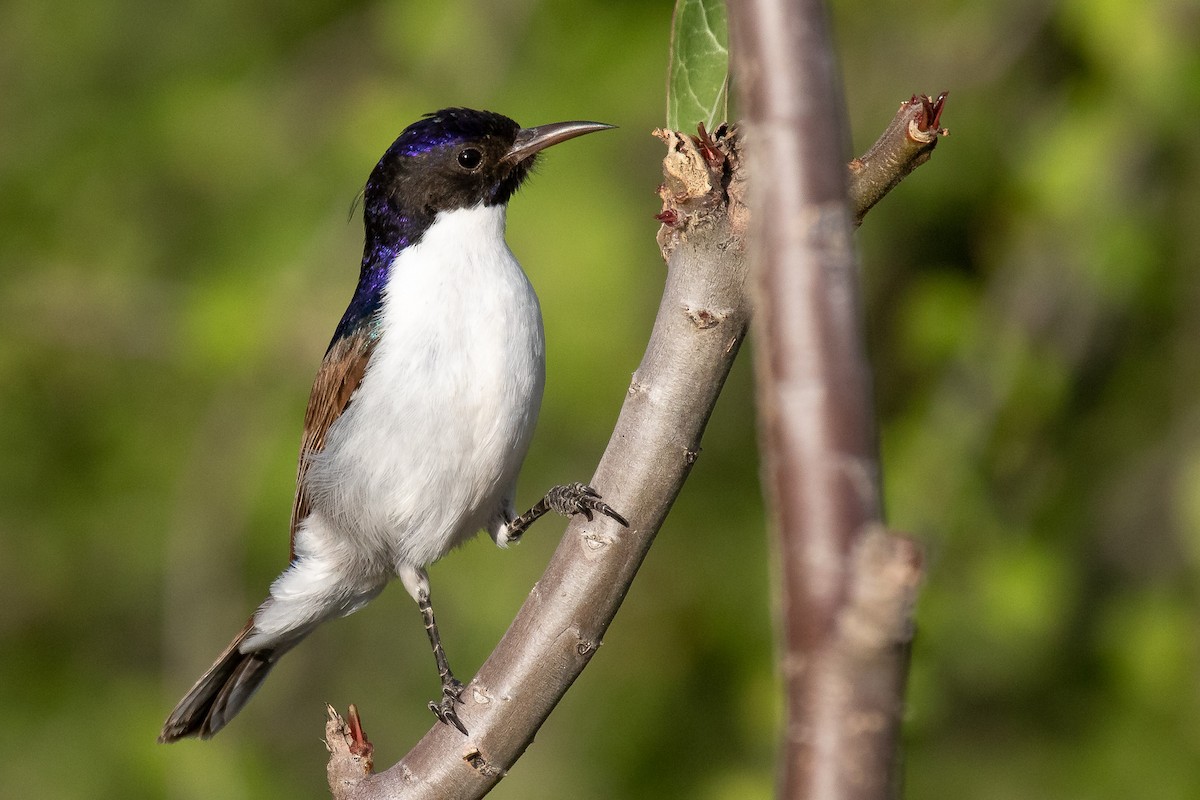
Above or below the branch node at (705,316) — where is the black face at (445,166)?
above

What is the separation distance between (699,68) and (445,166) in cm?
233

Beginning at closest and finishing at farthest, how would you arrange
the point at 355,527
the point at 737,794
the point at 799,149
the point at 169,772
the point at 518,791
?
the point at 799,149
the point at 355,527
the point at 737,794
the point at 169,772
the point at 518,791

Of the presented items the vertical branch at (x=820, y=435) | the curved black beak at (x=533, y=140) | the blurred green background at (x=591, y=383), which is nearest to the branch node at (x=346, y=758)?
the vertical branch at (x=820, y=435)

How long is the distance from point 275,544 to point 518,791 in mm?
1832

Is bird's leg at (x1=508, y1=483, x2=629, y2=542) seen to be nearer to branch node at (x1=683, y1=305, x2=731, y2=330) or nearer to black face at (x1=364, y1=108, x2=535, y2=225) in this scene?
branch node at (x1=683, y1=305, x2=731, y2=330)

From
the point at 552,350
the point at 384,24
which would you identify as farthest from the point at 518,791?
the point at 384,24

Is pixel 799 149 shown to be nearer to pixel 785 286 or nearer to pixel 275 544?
pixel 785 286

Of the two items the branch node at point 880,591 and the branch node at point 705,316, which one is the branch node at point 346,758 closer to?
the branch node at point 705,316

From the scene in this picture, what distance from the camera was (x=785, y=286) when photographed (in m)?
0.87

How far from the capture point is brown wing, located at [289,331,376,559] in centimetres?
399

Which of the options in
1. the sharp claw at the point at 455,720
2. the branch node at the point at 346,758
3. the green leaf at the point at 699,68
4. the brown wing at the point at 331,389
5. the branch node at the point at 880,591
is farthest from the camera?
the brown wing at the point at 331,389

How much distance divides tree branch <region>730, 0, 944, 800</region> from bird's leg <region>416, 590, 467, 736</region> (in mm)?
1508

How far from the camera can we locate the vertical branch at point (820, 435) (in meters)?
0.83

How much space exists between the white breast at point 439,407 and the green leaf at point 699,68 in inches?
62.4
